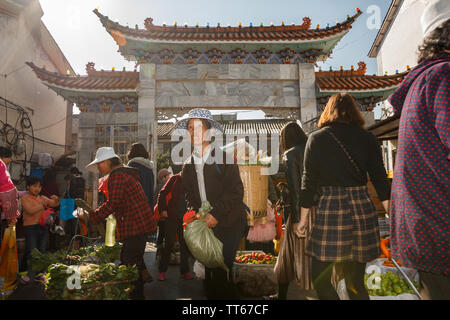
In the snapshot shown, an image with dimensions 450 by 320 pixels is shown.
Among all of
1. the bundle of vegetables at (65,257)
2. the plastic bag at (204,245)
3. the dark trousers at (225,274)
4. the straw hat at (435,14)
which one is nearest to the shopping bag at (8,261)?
the bundle of vegetables at (65,257)

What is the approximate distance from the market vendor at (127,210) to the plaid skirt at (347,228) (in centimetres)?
193

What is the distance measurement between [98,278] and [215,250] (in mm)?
1134

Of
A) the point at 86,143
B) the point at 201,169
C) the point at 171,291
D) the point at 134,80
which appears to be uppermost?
the point at 134,80

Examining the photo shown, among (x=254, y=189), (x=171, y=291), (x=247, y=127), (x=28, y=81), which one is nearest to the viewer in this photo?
(x=171, y=291)

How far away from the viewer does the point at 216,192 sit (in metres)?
2.88

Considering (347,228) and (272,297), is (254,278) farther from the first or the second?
(347,228)

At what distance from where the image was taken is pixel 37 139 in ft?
41.0

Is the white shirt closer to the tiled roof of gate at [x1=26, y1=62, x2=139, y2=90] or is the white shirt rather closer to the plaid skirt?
the plaid skirt

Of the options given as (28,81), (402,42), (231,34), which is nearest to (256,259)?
(231,34)

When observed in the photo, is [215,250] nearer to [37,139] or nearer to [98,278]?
[98,278]

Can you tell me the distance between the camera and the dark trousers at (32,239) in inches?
174

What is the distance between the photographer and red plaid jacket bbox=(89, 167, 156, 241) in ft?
9.89

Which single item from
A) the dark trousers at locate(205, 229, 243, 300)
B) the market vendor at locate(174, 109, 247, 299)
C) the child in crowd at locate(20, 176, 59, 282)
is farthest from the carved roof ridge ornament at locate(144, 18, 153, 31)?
the dark trousers at locate(205, 229, 243, 300)

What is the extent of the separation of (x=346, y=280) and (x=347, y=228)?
0.41 m
